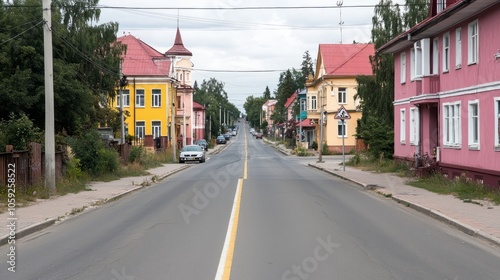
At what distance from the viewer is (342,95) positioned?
68.3 meters

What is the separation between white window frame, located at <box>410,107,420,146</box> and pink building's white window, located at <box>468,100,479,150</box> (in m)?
6.52

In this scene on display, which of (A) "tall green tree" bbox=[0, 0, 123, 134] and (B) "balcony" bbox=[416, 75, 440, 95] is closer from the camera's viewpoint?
(B) "balcony" bbox=[416, 75, 440, 95]

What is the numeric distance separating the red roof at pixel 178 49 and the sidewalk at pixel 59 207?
62.9 metres

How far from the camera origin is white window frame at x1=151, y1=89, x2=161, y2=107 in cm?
6775

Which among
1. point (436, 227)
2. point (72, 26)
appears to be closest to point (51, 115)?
point (436, 227)

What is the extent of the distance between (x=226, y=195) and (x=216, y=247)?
10206 mm

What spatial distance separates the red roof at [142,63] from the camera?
2645 inches

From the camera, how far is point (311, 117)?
73875 mm

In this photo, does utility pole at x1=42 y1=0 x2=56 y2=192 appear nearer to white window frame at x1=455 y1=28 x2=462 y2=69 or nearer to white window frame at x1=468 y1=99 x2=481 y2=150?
white window frame at x1=468 y1=99 x2=481 y2=150

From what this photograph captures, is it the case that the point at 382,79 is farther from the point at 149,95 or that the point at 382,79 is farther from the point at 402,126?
the point at 149,95

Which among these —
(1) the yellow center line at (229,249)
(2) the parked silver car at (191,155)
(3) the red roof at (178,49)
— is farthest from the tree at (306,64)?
(1) the yellow center line at (229,249)

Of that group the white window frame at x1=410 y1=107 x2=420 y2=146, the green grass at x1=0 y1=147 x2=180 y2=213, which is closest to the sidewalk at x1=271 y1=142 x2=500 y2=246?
the white window frame at x1=410 y1=107 x2=420 y2=146

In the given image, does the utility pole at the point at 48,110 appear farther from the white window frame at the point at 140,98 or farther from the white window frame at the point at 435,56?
the white window frame at the point at 140,98

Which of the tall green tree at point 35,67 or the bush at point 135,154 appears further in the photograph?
the bush at point 135,154
